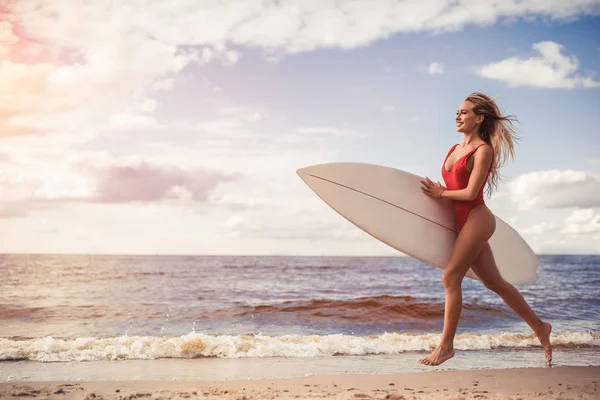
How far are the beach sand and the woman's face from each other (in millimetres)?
1737

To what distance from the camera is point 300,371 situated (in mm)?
4656

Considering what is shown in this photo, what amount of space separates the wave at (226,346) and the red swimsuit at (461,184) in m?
2.95

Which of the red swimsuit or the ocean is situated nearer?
the red swimsuit

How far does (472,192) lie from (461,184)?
130 millimetres

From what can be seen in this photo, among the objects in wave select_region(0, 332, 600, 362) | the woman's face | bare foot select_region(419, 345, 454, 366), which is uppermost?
the woman's face

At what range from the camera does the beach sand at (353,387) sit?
11.5 feet

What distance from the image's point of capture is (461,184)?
3.12 meters

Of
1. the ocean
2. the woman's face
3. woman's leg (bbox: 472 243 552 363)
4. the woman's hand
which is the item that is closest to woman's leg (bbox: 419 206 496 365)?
woman's leg (bbox: 472 243 552 363)

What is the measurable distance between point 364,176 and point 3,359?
4460 mm

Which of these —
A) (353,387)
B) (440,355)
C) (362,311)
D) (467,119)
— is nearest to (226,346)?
(353,387)

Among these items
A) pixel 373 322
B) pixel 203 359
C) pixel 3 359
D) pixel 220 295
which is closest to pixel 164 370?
pixel 203 359

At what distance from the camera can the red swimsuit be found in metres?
3.10

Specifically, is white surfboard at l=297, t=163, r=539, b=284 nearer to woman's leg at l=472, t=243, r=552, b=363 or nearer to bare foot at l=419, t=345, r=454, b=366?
woman's leg at l=472, t=243, r=552, b=363

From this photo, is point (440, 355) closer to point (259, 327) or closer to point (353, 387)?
point (353, 387)
